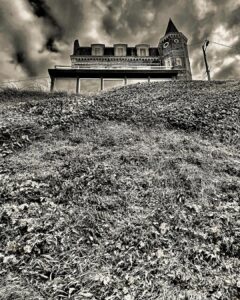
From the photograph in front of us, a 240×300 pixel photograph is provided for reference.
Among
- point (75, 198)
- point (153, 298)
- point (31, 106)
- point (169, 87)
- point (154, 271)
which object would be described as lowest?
point (153, 298)

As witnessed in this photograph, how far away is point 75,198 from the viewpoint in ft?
16.0

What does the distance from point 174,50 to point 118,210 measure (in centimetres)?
3972

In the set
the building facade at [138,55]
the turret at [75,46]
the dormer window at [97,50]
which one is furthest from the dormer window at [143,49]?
the turret at [75,46]

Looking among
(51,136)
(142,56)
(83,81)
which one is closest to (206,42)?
(142,56)

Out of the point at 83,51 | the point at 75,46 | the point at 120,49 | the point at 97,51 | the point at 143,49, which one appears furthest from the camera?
the point at 143,49

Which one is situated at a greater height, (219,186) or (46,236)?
(219,186)

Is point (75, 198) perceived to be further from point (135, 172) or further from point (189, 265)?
point (189, 265)

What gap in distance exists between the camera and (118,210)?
4664 mm

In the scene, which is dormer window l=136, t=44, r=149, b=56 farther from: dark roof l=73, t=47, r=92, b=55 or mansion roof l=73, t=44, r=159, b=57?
dark roof l=73, t=47, r=92, b=55

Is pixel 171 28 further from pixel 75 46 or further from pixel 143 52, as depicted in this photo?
pixel 75 46

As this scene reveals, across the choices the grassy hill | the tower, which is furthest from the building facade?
the grassy hill

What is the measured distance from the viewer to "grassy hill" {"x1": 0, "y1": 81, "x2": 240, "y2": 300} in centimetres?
329

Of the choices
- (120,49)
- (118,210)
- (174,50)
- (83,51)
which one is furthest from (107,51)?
(118,210)

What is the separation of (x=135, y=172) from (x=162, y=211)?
157 centimetres
